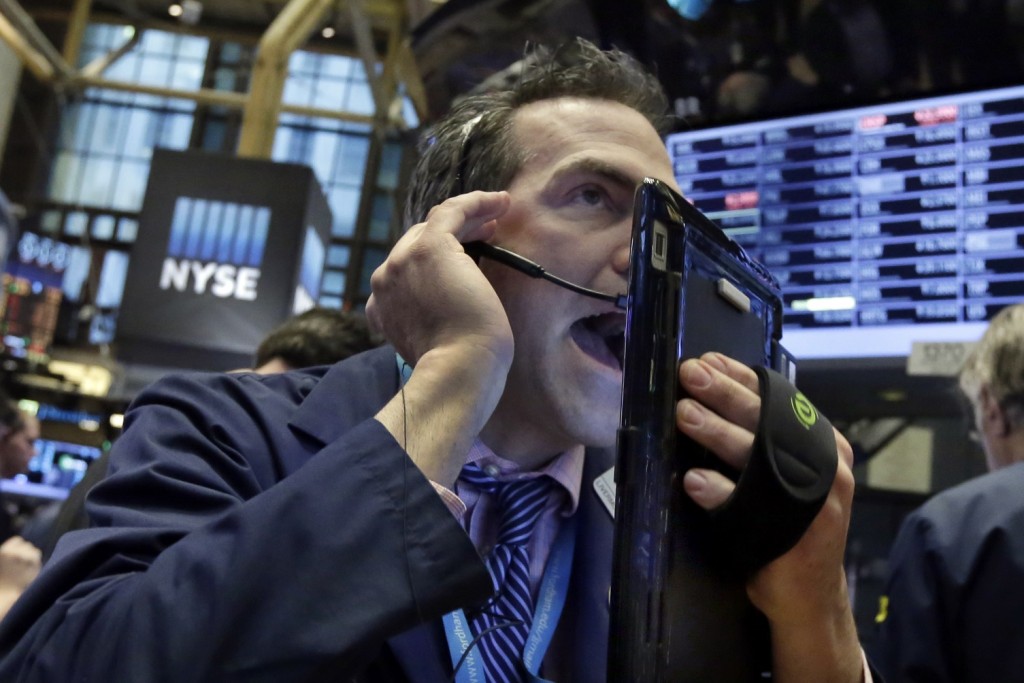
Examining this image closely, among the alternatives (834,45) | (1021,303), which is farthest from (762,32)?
(1021,303)

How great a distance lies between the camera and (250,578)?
73 cm

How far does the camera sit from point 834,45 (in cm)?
183

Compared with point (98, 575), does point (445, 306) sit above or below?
above

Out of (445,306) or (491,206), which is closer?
(445,306)

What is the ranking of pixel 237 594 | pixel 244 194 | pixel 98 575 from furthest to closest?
1. pixel 244 194
2. pixel 98 575
3. pixel 237 594

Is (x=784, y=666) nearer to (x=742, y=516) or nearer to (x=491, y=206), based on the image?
(x=742, y=516)

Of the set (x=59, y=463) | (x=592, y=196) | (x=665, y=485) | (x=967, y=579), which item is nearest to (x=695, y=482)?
(x=665, y=485)

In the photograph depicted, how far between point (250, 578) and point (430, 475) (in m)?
0.17

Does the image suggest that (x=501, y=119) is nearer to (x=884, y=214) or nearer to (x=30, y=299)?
(x=884, y=214)

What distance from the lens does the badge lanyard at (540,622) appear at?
3.19ft

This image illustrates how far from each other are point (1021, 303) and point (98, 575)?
155 cm

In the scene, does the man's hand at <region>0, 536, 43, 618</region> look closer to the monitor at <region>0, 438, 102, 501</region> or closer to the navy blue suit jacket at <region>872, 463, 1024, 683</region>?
the navy blue suit jacket at <region>872, 463, 1024, 683</region>

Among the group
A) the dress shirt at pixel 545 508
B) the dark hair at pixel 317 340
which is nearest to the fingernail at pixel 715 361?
the dress shirt at pixel 545 508

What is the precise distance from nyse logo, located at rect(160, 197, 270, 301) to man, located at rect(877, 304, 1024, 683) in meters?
3.51
